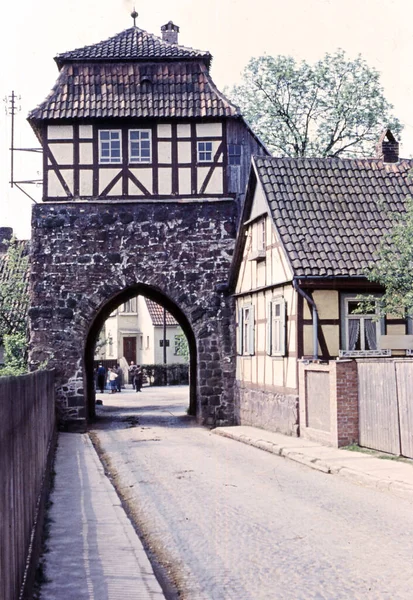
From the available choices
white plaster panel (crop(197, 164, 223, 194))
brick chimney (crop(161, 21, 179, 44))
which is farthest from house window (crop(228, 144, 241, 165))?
brick chimney (crop(161, 21, 179, 44))

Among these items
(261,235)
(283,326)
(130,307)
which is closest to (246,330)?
(261,235)

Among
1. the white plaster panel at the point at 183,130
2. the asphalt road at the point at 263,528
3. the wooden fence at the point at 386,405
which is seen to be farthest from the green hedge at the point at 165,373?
the wooden fence at the point at 386,405

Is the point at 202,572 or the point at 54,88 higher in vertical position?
the point at 54,88

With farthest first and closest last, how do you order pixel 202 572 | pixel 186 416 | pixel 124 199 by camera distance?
pixel 186 416 → pixel 124 199 → pixel 202 572

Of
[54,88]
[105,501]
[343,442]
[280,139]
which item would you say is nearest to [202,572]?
[105,501]

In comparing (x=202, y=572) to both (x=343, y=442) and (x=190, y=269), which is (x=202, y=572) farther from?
(x=190, y=269)

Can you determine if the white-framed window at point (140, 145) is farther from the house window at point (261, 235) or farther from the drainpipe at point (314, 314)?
the drainpipe at point (314, 314)

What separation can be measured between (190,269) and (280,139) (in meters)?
19.1

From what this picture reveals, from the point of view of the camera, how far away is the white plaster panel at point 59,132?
84.3 ft

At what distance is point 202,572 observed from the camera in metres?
7.36

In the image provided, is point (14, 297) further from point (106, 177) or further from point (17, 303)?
point (106, 177)

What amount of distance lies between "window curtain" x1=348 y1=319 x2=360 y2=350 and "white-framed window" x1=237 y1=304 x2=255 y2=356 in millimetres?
4423

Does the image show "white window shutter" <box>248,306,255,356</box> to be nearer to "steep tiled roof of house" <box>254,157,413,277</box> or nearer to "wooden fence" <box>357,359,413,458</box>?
"steep tiled roof of house" <box>254,157,413,277</box>

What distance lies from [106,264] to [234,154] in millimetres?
5055
